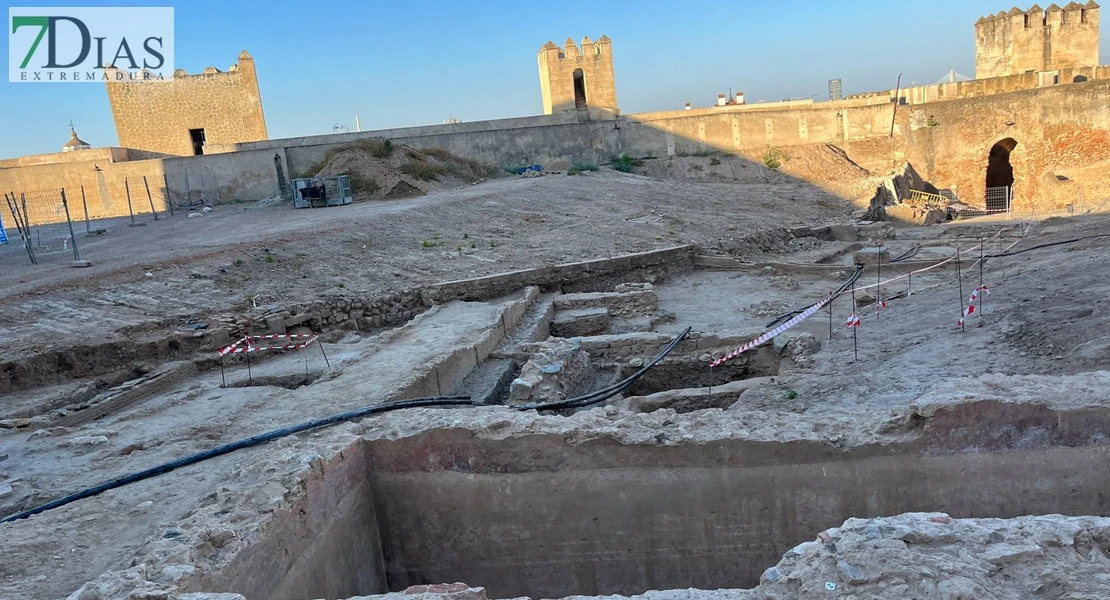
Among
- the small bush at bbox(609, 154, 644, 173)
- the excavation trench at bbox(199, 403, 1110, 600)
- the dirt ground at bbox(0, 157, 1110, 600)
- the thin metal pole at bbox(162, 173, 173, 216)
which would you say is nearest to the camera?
the excavation trench at bbox(199, 403, 1110, 600)

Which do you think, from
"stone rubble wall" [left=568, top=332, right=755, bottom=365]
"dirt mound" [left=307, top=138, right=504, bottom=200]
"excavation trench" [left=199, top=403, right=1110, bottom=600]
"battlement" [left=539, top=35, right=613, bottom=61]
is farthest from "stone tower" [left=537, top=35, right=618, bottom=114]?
"excavation trench" [left=199, top=403, right=1110, bottom=600]

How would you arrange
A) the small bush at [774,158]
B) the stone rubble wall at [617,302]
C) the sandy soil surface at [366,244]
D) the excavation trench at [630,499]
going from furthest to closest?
the small bush at [774,158] < the stone rubble wall at [617,302] < the sandy soil surface at [366,244] < the excavation trench at [630,499]

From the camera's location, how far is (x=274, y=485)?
3.93 metres

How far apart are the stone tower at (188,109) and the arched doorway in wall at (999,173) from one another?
98.2ft

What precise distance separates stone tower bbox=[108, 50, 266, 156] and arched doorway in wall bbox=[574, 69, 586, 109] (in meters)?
14.6

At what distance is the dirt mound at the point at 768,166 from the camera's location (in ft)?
79.0

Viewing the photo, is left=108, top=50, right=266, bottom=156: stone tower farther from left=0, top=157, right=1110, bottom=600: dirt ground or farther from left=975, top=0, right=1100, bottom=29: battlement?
left=975, top=0, right=1100, bottom=29: battlement

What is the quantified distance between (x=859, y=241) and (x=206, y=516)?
1602 centimetres

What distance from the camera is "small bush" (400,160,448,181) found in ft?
70.7

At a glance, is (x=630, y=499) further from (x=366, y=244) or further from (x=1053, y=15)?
(x=1053, y=15)

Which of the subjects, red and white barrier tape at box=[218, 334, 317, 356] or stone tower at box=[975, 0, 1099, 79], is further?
stone tower at box=[975, 0, 1099, 79]

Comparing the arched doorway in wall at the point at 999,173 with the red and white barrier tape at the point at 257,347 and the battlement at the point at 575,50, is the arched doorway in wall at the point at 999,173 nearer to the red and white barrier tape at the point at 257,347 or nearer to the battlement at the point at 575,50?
the battlement at the point at 575,50

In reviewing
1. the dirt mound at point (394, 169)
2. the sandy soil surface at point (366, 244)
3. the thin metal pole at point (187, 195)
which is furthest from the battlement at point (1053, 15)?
the thin metal pole at point (187, 195)

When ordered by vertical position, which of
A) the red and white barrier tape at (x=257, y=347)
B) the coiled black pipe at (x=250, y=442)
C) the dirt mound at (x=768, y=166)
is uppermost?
the dirt mound at (x=768, y=166)
